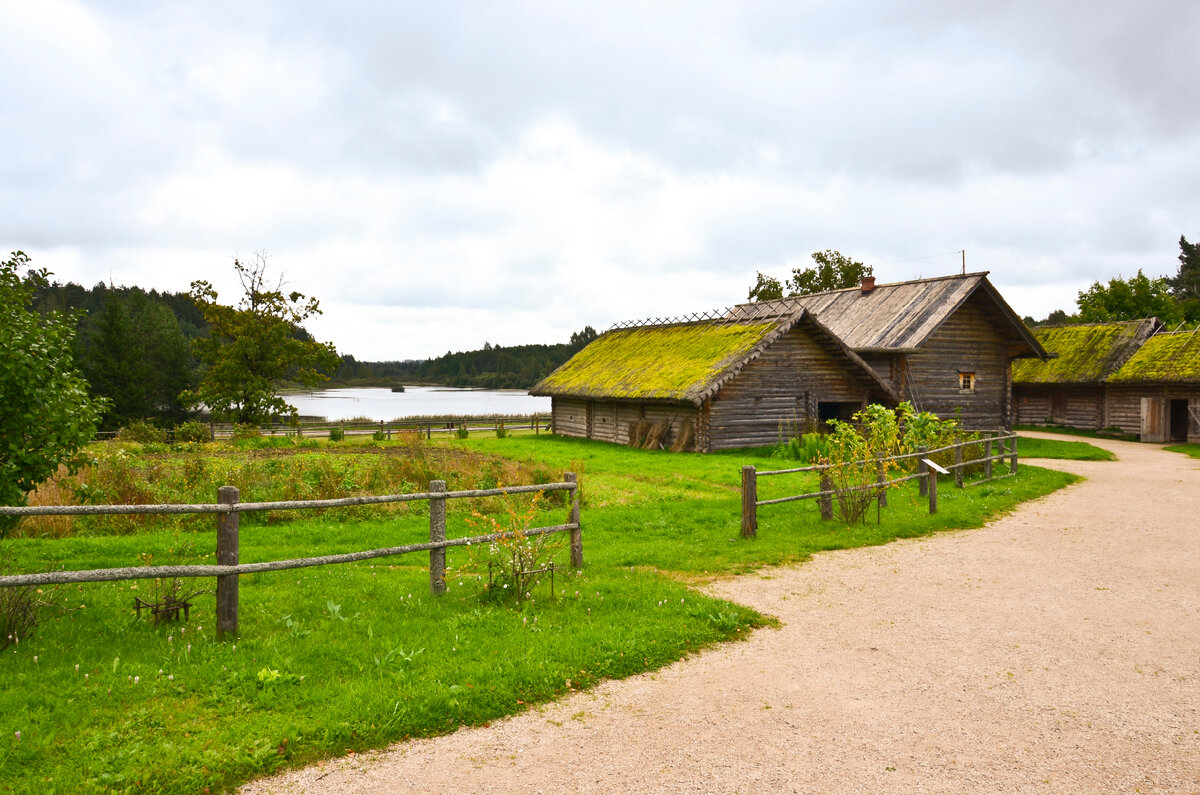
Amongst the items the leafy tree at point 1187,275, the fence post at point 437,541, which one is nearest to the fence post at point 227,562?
the fence post at point 437,541

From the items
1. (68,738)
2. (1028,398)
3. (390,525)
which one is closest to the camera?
(68,738)

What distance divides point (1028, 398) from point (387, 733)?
140ft

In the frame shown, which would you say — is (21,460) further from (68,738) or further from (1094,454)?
(1094,454)

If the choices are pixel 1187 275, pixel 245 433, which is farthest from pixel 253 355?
pixel 1187 275

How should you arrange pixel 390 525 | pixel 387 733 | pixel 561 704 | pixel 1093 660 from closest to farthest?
1. pixel 387 733
2. pixel 561 704
3. pixel 1093 660
4. pixel 390 525

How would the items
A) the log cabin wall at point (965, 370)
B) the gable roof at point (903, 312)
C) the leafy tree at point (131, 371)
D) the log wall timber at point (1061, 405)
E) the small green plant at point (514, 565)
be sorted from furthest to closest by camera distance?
1. the leafy tree at point (131, 371)
2. the log wall timber at point (1061, 405)
3. the log cabin wall at point (965, 370)
4. the gable roof at point (903, 312)
5. the small green plant at point (514, 565)

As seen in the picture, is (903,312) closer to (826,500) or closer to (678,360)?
(678,360)

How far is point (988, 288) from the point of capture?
3038 cm

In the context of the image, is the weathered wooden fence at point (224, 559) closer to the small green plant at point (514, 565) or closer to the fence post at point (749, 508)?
the small green plant at point (514, 565)

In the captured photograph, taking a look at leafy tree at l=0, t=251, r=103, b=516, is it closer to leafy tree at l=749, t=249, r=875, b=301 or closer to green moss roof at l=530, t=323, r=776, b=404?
green moss roof at l=530, t=323, r=776, b=404

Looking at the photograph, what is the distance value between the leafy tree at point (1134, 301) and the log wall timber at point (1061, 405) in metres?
19.3

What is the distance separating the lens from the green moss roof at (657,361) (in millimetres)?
26281

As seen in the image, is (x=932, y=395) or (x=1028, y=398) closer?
(x=932, y=395)

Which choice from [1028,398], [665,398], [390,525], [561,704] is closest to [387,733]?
[561,704]
